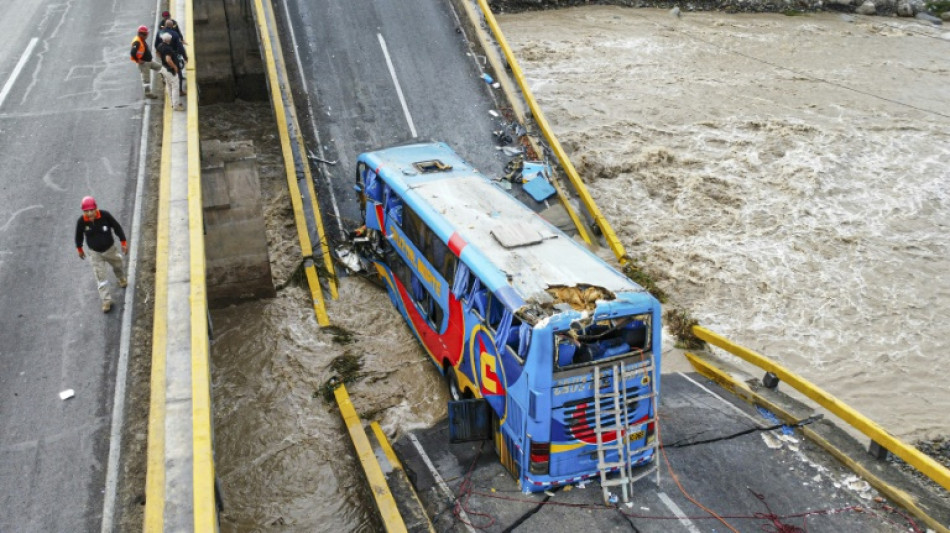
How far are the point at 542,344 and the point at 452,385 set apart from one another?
147 inches

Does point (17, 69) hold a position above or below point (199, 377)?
above

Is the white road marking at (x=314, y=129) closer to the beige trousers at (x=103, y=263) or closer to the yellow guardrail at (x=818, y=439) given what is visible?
the beige trousers at (x=103, y=263)

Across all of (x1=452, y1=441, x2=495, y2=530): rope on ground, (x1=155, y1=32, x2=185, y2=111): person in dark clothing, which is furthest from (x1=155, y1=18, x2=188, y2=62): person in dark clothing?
(x1=452, y1=441, x2=495, y2=530): rope on ground

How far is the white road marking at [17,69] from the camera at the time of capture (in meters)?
16.6

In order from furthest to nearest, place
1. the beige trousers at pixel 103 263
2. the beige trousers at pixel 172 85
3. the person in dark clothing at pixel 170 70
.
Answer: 1. the beige trousers at pixel 172 85
2. the person in dark clothing at pixel 170 70
3. the beige trousers at pixel 103 263

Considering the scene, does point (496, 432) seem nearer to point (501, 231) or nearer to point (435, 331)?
point (435, 331)

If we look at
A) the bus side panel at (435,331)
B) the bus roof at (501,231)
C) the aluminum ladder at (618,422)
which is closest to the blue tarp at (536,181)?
the bus roof at (501,231)

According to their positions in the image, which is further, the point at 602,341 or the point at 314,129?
the point at 314,129

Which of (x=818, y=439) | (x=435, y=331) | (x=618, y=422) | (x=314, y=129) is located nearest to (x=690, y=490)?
(x=618, y=422)

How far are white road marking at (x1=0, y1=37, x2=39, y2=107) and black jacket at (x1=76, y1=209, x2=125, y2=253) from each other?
7631 millimetres

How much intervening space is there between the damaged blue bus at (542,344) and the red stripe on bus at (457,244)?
22mm

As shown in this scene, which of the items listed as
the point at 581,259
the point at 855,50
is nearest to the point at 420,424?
the point at 581,259

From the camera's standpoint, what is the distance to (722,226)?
2061 cm

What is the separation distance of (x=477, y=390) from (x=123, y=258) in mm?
5492
